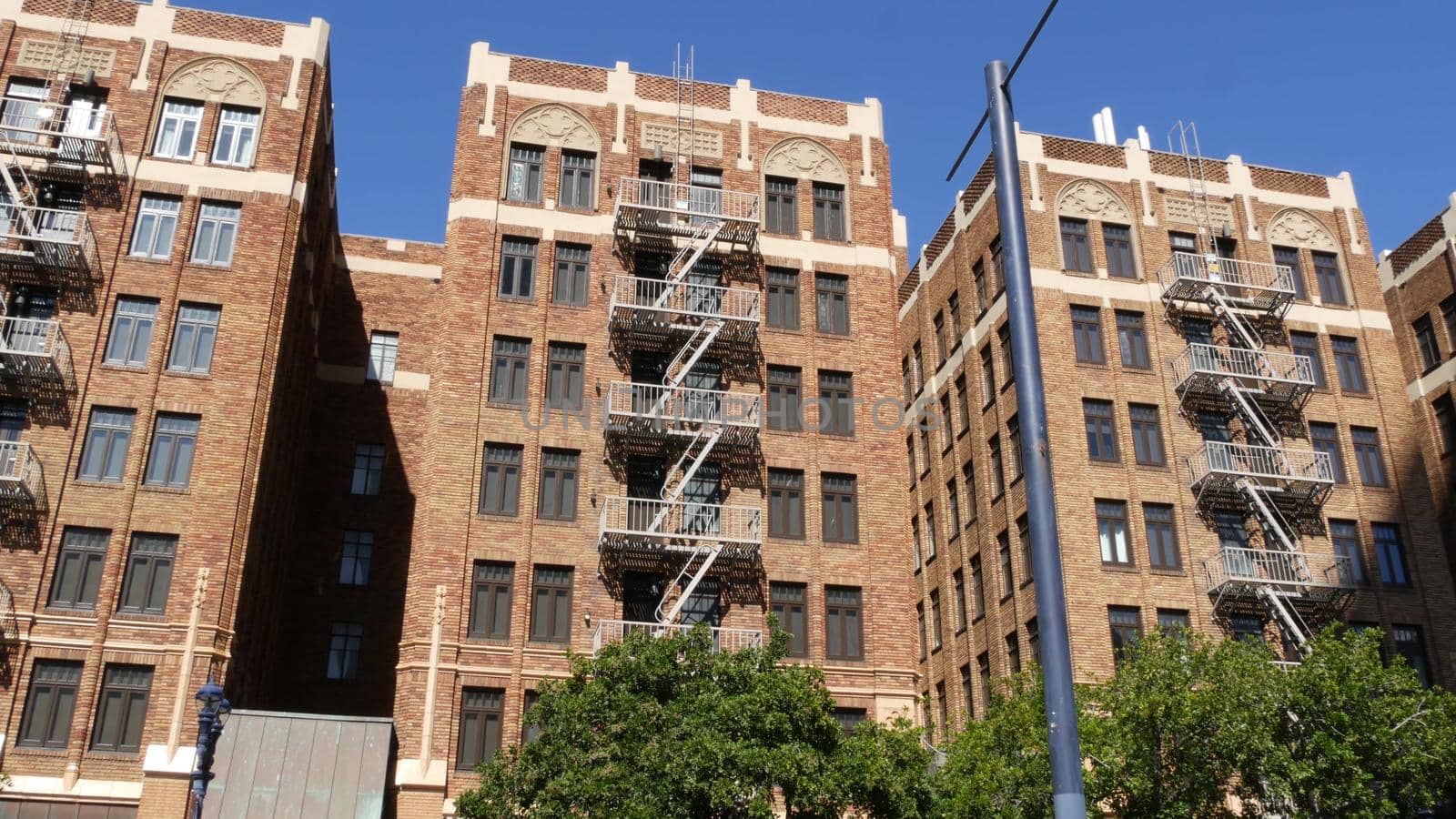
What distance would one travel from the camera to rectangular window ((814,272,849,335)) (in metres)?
40.3

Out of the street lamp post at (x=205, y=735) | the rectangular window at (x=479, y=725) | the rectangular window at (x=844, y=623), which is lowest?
the street lamp post at (x=205, y=735)

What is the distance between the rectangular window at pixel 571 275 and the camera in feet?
127

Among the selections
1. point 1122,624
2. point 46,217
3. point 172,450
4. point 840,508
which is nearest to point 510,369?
point 172,450

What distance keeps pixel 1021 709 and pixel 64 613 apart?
23.9 metres

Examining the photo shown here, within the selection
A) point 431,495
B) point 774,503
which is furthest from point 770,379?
point 431,495

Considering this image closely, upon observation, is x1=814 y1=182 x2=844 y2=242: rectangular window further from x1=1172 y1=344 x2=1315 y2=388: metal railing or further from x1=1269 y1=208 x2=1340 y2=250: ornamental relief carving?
x1=1269 y1=208 x2=1340 y2=250: ornamental relief carving

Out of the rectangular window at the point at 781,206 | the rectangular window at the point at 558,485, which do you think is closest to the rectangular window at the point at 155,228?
the rectangular window at the point at 558,485

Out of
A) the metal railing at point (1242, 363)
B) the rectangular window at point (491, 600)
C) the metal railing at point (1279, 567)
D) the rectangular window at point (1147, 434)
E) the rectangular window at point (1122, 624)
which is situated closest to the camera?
the rectangular window at point (491, 600)

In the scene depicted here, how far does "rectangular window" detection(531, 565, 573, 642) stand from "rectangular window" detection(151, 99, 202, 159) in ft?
54.6

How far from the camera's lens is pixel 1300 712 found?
28.5 meters

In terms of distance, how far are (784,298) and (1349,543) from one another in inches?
786

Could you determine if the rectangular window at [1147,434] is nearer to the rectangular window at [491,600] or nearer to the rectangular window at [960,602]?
the rectangular window at [960,602]

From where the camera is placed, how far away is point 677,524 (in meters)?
35.6

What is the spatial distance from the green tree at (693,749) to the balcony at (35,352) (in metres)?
17.0
